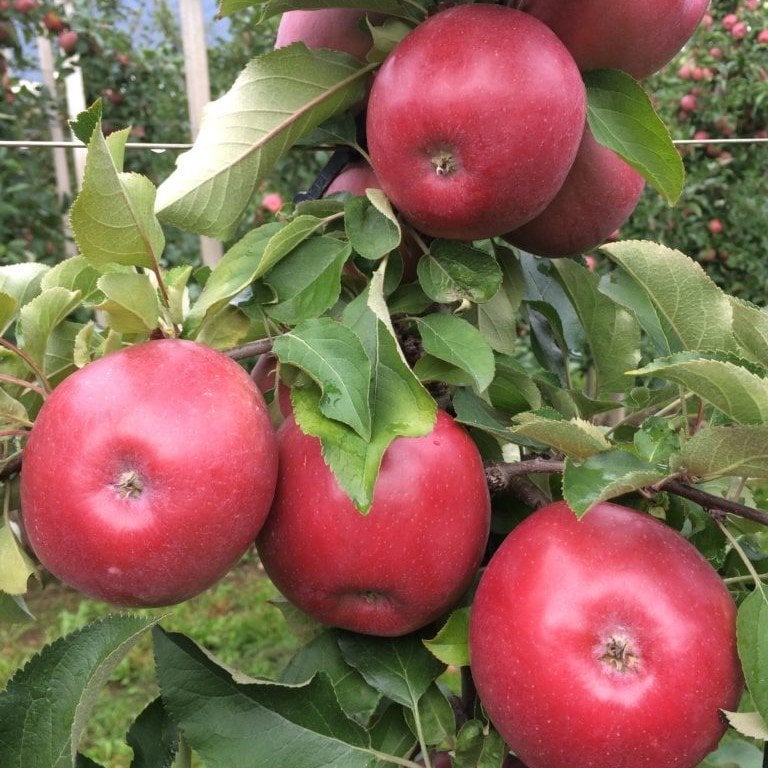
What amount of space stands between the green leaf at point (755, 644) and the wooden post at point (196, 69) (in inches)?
89.2

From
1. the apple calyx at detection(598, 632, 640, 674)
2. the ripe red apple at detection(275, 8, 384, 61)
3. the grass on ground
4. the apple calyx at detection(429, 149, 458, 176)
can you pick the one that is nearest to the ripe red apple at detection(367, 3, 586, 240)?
the apple calyx at detection(429, 149, 458, 176)

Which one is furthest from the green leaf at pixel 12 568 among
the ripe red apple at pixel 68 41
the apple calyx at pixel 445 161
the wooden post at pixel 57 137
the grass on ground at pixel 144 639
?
the ripe red apple at pixel 68 41

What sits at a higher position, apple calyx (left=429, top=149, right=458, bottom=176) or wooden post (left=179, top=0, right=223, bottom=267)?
apple calyx (left=429, top=149, right=458, bottom=176)

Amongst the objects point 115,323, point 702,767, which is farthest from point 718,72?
point 115,323

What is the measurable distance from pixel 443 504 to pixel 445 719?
0.23m

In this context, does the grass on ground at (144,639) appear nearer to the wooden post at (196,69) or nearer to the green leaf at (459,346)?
the wooden post at (196,69)

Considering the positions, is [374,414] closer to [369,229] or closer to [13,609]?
[369,229]

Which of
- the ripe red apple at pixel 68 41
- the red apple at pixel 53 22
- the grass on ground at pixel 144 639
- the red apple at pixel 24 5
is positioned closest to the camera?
the grass on ground at pixel 144 639

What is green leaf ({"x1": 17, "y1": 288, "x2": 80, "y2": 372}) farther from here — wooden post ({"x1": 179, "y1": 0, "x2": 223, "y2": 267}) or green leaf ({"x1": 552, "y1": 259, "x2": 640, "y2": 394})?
wooden post ({"x1": 179, "y1": 0, "x2": 223, "y2": 267})

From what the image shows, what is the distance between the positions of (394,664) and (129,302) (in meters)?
0.37

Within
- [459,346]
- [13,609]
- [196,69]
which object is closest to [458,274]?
[459,346]

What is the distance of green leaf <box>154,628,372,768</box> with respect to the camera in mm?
625

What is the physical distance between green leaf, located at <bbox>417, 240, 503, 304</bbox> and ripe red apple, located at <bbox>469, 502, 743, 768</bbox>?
8.0 inches

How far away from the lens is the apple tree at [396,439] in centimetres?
54
